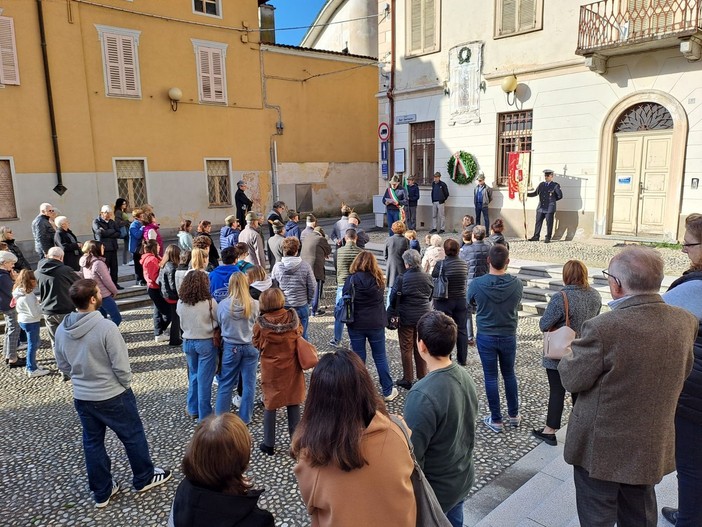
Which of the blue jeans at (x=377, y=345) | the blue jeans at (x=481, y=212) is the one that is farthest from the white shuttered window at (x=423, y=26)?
the blue jeans at (x=377, y=345)

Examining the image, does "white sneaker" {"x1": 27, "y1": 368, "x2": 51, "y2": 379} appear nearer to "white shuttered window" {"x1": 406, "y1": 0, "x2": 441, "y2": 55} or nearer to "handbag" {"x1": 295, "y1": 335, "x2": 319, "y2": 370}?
"handbag" {"x1": 295, "y1": 335, "x2": 319, "y2": 370}

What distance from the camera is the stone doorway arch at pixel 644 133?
11.1 meters

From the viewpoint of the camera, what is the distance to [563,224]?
13.1 m

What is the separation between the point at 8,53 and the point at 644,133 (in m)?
16.6

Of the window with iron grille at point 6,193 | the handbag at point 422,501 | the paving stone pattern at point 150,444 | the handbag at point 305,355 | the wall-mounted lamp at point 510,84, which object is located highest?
the wall-mounted lamp at point 510,84

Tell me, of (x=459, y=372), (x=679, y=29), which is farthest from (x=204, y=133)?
(x=459, y=372)

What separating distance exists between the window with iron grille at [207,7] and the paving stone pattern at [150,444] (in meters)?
14.3

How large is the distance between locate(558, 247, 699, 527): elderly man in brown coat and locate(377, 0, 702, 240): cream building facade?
10701 millimetres

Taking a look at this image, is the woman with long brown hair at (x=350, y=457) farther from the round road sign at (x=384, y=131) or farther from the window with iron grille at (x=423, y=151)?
the round road sign at (x=384, y=131)

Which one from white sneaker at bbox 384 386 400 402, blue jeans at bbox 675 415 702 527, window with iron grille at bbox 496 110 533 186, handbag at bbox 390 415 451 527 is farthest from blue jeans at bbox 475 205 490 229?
handbag at bbox 390 415 451 527

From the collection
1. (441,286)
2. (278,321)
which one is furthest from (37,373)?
(441,286)

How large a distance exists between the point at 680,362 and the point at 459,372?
1.02 m

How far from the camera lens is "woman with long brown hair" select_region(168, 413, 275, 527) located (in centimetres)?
195

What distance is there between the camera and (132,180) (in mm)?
16344
